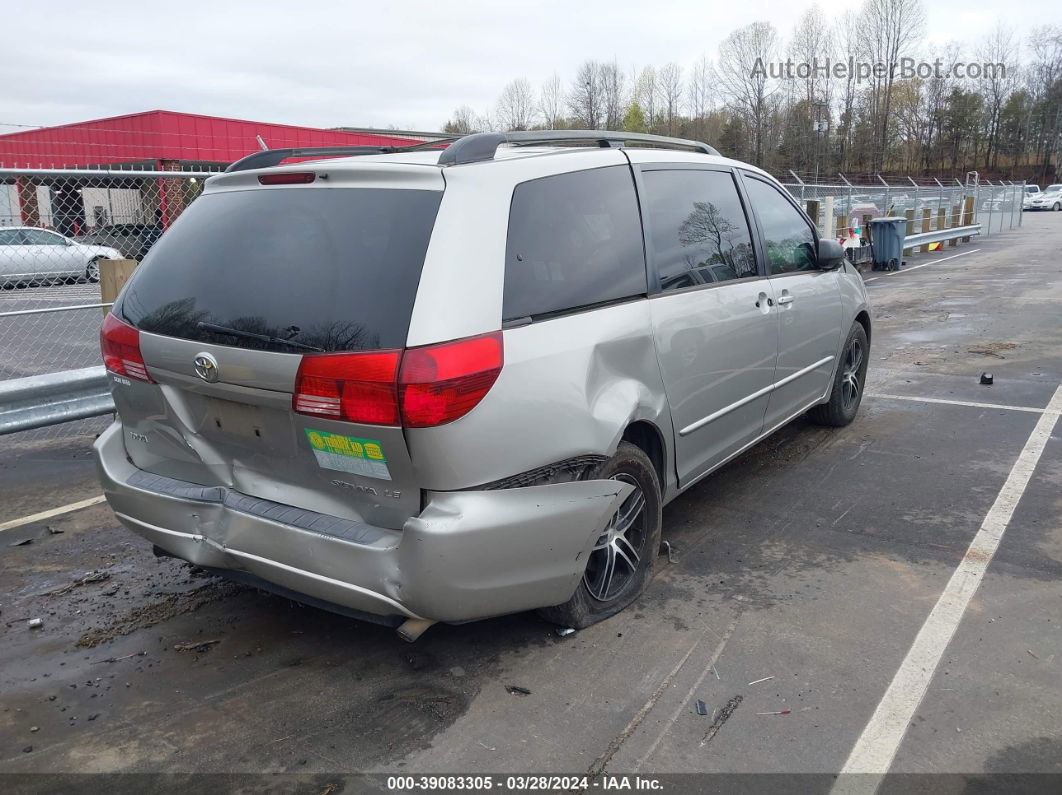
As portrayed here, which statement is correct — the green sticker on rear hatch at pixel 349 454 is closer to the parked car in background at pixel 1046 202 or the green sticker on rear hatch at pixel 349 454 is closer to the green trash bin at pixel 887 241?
the green trash bin at pixel 887 241

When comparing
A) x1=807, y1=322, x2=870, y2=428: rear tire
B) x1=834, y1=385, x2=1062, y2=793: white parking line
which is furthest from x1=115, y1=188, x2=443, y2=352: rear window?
x1=807, y1=322, x2=870, y2=428: rear tire

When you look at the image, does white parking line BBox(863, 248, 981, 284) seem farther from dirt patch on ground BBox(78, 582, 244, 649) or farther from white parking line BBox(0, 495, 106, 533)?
dirt patch on ground BBox(78, 582, 244, 649)

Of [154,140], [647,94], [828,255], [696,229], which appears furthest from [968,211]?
[647,94]

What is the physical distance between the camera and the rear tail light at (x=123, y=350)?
3.29 meters

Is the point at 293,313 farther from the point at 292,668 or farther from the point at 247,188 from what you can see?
the point at 292,668

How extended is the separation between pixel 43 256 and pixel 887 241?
55.0 ft

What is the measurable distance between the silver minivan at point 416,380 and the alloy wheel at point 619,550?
0.5 inches

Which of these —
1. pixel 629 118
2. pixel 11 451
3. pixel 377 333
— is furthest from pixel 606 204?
pixel 629 118

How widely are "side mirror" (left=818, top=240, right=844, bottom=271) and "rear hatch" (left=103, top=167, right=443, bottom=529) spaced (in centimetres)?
333

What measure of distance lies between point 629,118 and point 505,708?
260 feet

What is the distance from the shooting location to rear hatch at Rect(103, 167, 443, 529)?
279 centimetres

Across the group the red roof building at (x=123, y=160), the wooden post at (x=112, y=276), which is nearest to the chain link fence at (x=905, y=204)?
the red roof building at (x=123, y=160)

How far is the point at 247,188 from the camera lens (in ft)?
11.1

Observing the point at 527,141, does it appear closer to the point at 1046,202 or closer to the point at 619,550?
the point at 619,550
